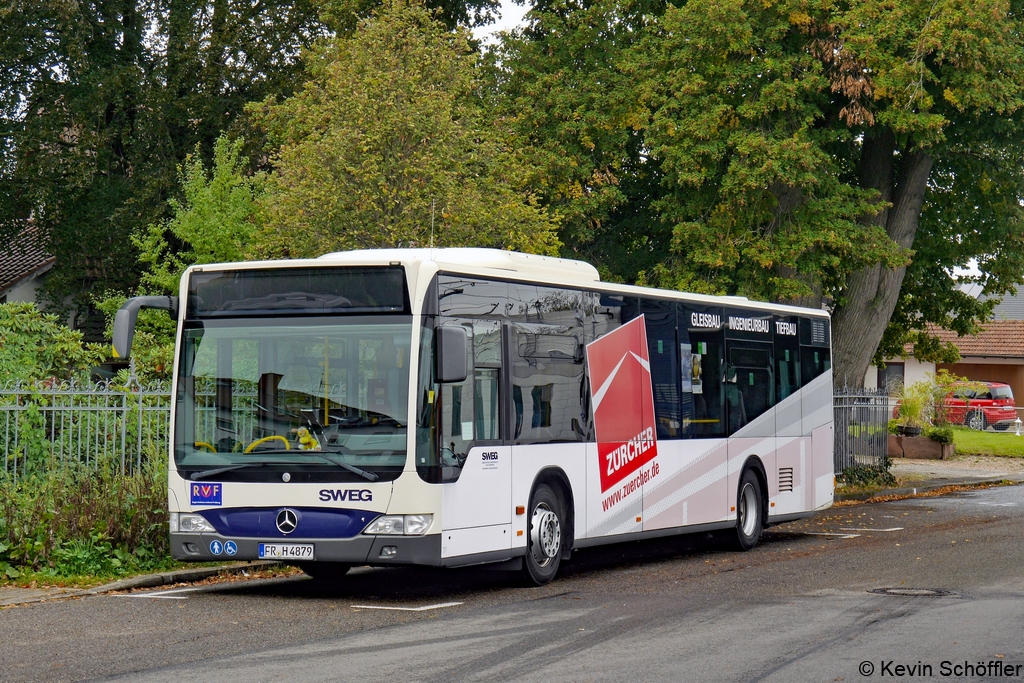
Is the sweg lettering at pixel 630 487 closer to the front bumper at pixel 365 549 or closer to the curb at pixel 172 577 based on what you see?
the front bumper at pixel 365 549

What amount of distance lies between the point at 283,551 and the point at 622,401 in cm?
428

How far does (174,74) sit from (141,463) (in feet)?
72.6

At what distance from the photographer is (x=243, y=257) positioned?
73.8 ft

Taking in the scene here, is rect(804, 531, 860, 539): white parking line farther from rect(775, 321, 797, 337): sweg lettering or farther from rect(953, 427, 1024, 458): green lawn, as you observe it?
rect(953, 427, 1024, 458): green lawn

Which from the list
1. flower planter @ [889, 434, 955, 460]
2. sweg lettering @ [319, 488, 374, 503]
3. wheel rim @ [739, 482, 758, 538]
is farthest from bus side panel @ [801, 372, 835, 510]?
flower planter @ [889, 434, 955, 460]

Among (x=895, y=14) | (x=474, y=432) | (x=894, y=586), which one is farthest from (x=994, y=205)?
(x=474, y=432)

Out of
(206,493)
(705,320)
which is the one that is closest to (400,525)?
(206,493)

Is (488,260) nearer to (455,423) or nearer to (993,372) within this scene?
(455,423)

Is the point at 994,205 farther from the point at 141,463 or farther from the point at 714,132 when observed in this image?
the point at 141,463

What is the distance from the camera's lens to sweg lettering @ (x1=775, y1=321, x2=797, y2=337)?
17.3 meters

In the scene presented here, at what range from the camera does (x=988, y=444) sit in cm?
3941

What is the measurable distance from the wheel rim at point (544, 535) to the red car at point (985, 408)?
38447mm

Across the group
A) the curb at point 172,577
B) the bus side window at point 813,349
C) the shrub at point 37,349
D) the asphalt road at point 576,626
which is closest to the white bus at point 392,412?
the asphalt road at point 576,626

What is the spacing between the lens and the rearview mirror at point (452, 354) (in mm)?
10695
